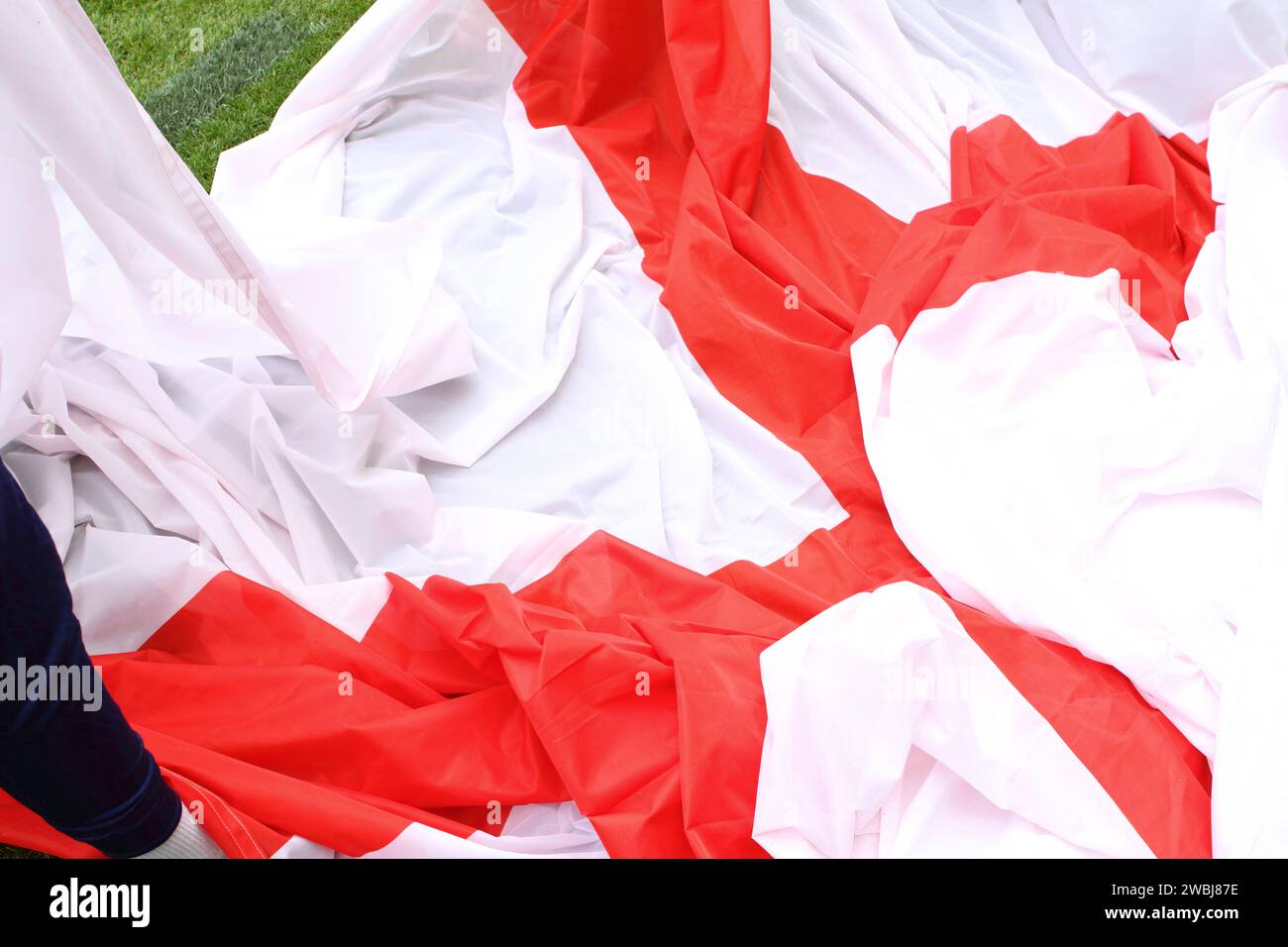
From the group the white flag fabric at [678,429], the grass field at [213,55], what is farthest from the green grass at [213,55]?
the white flag fabric at [678,429]

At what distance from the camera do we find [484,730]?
4.73 ft

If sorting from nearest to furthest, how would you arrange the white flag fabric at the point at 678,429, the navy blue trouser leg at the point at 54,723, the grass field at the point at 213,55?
the navy blue trouser leg at the point at 54,723 < the white flag fabric at the point at 678,429 < the grass field at the point at 213,55

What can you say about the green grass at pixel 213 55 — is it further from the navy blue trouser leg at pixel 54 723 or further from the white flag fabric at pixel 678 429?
the navy blue trouser leg at pixel 54 723

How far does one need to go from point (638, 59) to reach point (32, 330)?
124 cm

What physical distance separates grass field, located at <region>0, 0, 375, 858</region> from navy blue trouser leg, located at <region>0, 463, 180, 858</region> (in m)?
1.55

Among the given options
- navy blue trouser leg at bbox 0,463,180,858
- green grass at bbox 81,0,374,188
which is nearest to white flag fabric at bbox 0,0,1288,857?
navy blue trouser leg at bbox 0,463,180,858

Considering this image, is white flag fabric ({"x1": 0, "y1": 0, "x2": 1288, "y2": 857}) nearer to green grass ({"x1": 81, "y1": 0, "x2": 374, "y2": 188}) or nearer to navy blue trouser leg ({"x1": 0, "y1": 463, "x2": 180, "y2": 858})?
navy blue trouser leg ({"x1": 0, "y1": 463, "x2": 180, "y2": 858})

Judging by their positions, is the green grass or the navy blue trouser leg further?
the green grass

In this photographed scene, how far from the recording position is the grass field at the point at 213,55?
2.56 m

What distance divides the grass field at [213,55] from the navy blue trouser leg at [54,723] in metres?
1.55

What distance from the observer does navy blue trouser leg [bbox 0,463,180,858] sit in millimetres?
1033

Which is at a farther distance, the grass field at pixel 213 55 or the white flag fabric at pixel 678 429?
the grass field at pixel 213 55
